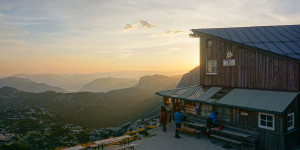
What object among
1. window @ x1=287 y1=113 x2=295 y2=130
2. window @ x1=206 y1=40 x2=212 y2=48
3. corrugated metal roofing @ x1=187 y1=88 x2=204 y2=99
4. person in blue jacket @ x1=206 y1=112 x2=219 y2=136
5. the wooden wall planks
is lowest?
person in blue jacket @ x1=206 y1=112 x2=219 y2=136

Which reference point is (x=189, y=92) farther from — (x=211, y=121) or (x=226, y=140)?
(x=226, y=140)

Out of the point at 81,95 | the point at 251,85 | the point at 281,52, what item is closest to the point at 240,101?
the point at 251,85

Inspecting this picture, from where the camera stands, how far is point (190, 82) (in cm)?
3036

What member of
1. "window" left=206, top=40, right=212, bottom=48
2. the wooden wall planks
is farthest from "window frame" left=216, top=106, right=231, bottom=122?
"window" left=206, top=40, right=212, bottom=48

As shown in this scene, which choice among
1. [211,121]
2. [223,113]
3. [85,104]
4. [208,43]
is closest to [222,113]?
[223,113]

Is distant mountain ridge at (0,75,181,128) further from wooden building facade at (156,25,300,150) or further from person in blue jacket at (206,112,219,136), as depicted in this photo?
person in blue jacket at (206,112,219,136)

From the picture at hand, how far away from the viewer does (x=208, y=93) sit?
17.5m

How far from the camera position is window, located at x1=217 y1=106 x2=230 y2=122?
50.1 ft

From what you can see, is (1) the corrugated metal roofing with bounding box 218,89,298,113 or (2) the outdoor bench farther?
(2) the outdoor bench

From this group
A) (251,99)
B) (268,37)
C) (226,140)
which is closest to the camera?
(226,140)

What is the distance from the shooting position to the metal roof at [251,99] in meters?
12.3

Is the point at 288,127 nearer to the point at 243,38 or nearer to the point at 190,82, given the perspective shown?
the point at 243,38

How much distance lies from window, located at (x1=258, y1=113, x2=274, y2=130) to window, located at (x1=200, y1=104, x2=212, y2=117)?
4229 millimetres

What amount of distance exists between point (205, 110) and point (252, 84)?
435 centimetres
